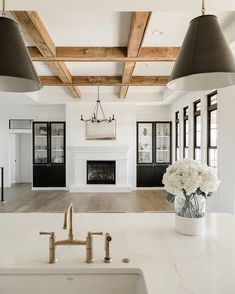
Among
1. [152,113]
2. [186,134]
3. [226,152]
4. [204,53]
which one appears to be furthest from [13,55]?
[152,113]

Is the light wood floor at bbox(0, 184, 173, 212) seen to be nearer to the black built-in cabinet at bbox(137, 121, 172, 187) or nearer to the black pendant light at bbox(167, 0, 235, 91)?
the black built-in cabinet at bbox(137, 121, 172, 187)

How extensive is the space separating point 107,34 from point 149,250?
134 inches

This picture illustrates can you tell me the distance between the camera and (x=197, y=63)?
111cm

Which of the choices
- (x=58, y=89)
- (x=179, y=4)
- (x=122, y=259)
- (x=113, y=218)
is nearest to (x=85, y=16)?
(x=179, y=4)

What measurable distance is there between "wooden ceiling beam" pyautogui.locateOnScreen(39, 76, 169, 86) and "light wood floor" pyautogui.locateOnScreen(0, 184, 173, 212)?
3.02 metres

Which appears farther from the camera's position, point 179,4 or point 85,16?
point 85,16

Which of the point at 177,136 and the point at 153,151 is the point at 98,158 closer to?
the point at 153,151

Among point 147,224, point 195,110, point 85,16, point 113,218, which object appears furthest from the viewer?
point 195,110

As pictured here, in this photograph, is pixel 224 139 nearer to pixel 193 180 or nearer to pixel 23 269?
pixel 193 180

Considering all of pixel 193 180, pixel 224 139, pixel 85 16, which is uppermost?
pixel 85 16

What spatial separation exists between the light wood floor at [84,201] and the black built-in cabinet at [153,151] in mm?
575

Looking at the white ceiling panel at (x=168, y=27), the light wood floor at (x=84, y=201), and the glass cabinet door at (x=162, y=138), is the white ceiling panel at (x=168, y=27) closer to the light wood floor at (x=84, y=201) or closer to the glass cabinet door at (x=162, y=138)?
the light wood floor at (x=84, y=201)

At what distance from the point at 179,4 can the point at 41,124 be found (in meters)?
7.15

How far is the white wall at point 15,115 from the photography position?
8836 millimetres
